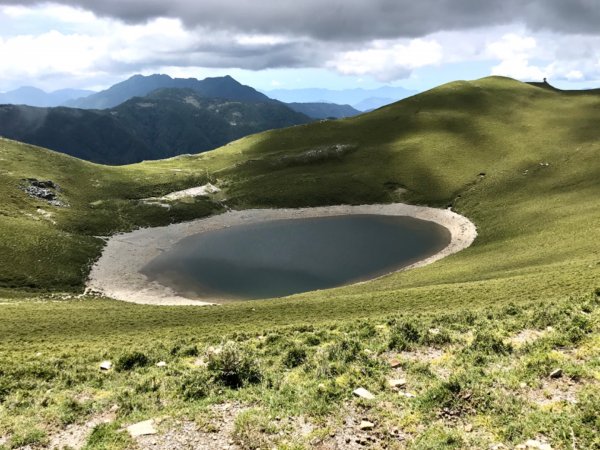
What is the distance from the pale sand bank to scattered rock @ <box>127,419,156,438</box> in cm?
5395

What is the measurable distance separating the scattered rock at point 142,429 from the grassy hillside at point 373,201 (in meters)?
0.90

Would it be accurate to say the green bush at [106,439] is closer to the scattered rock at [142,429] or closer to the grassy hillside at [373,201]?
the scattered rock at [142,429]

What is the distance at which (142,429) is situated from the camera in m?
15.1

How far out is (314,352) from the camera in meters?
22.6

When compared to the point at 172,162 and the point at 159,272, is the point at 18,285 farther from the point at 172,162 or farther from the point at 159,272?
the point at 172,162

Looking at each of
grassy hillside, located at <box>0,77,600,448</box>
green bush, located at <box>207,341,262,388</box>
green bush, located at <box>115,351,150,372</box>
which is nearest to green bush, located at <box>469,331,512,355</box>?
grassy hillside, located at <box>0,77,600,448</box>

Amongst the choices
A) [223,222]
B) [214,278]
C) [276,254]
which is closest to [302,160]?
[223,222]

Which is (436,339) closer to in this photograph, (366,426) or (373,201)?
(366,426)

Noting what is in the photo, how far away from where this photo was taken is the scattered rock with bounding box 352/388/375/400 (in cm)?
1611

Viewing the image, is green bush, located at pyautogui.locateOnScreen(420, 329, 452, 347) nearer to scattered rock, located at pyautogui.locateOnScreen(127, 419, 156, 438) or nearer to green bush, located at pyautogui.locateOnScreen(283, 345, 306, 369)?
green bush, located at pyautogui.locateOnScreen(283, 345, 306, 369)

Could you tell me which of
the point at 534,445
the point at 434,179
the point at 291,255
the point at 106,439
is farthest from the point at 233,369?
the point at 434,179

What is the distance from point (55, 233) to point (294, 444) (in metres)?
95.3

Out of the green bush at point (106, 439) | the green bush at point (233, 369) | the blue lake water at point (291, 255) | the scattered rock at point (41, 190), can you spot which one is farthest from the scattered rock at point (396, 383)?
the scattered rock at point (41, 190)

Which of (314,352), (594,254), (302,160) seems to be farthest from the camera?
(302,160)
